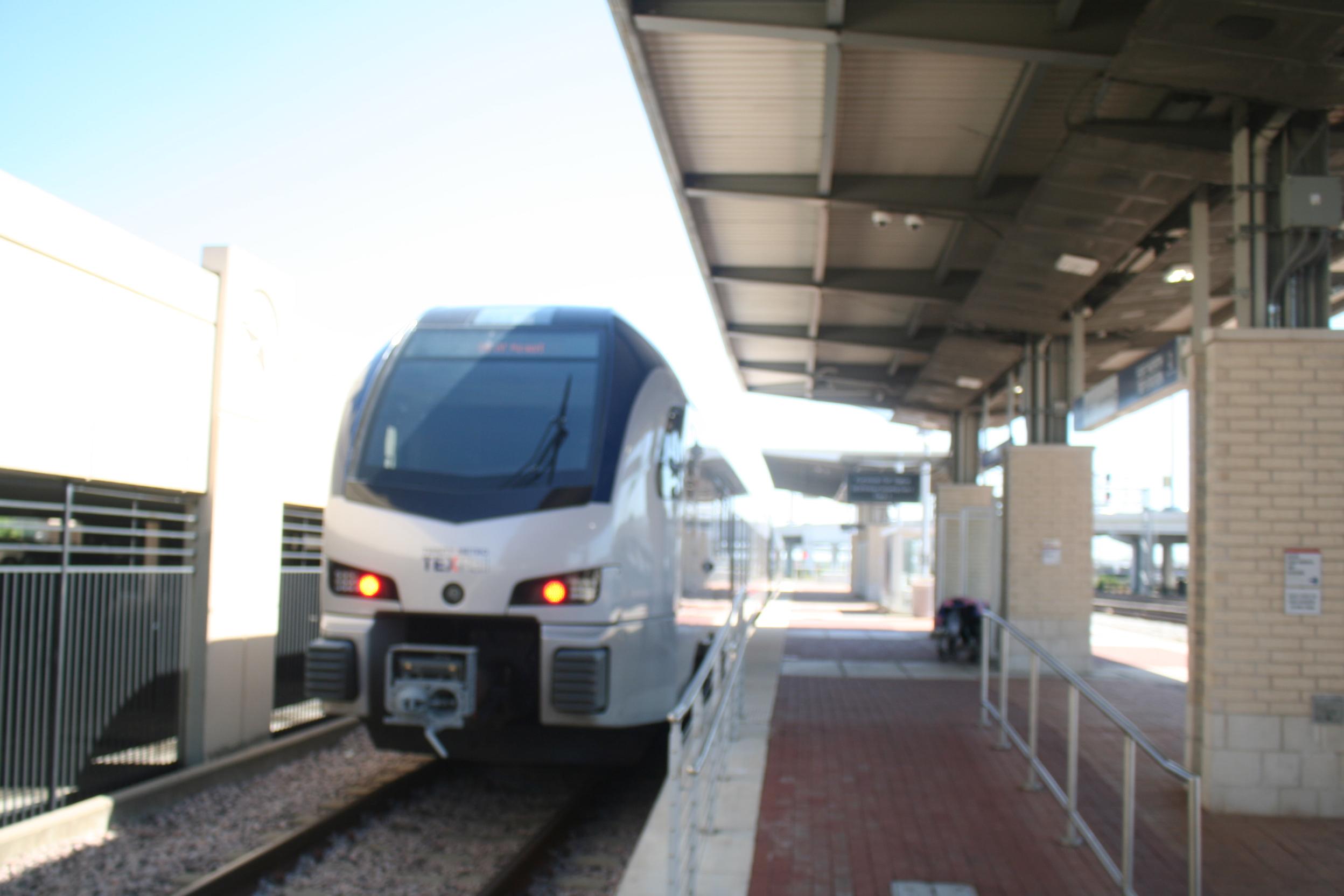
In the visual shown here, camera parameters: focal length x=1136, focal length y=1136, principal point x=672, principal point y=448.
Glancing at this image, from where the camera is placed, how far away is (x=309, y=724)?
10.9m

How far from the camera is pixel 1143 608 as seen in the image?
37.1m

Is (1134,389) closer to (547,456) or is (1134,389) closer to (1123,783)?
(1123,783)

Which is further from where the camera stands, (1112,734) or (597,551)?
(1112,734)

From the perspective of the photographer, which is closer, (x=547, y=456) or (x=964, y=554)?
(x=547, y=456)

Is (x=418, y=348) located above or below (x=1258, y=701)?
above

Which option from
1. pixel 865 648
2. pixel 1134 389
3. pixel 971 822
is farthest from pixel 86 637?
pixel 865 648

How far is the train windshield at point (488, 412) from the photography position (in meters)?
7.22

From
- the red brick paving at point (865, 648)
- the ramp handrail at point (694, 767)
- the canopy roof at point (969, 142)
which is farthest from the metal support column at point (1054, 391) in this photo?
the ramp handrail at point (694, 767)

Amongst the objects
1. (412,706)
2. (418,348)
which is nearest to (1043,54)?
(418,348)

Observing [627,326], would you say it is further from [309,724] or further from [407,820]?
[309,724]

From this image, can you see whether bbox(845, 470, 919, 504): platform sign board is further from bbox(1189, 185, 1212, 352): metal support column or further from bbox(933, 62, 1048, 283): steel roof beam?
bbox(1189, 185, 1212, 352): metal support column

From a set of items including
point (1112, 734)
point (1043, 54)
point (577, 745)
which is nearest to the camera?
point (577, 745)

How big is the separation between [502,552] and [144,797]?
3.10 m

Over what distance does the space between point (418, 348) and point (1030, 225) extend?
19.0 ft
